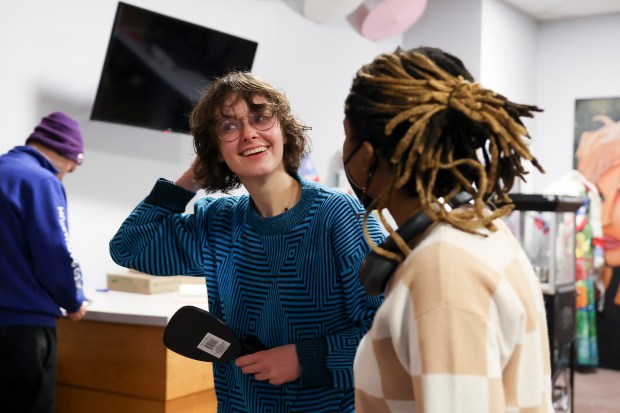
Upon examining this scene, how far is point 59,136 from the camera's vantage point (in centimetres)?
288

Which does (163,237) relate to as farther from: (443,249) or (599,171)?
(599,171)

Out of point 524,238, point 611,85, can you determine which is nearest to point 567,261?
point 524,238

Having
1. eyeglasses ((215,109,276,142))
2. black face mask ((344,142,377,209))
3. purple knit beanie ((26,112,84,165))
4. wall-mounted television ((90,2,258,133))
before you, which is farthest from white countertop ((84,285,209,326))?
black face mask ((344,142,377,209))

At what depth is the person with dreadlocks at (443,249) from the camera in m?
0.83

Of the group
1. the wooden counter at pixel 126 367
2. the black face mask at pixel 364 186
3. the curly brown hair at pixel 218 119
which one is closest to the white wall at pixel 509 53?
the wooden counter at pixel 126 367

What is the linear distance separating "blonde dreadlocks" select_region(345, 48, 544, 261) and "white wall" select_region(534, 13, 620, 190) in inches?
230

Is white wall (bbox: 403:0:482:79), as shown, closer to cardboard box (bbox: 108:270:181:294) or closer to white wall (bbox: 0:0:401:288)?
white wall (bbox: 0:0:401:288)

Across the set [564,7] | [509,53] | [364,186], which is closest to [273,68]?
[509,53]

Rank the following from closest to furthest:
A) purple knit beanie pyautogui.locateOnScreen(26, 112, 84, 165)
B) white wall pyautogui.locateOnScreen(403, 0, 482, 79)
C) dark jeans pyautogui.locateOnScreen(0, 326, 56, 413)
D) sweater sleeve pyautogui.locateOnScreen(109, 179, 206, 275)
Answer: sweater sleeve pyautogui.locateOnScreen(109, 179, 206, 275)
dark jeans pyautogui.locateOnScreen(0, 326, 56, 413)
purple knit beanie pyautogui.locateOnScreen(26, 112, 84, 165)
white wall pyautogui.locateOnScreen(403, 0, 482, 79)

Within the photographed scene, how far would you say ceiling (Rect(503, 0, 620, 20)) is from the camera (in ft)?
19.9

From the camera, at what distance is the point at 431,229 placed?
3.05ft

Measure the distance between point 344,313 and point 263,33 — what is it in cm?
329

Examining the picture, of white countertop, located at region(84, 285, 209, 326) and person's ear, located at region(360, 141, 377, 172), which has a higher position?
person's ear, located at region(360, 141, 377, 172)

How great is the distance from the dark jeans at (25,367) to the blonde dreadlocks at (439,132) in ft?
6.22
